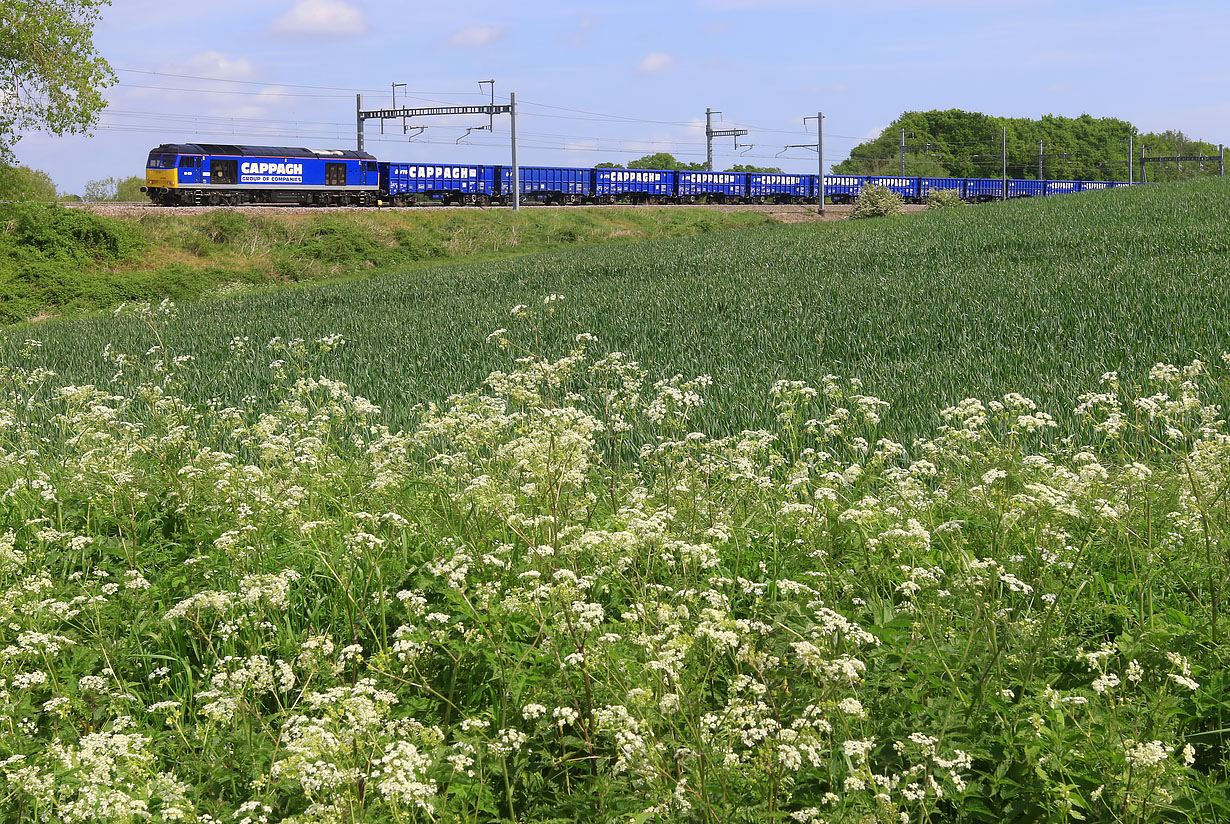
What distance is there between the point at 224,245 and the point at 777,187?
42.7 metres

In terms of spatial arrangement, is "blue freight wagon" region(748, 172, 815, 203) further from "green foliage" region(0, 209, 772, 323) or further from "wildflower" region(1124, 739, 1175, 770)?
"wildflower" region(1124, 739, 1175, 770)

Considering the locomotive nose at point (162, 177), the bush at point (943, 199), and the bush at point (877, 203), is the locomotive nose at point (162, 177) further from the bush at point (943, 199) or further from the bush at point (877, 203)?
the bush at point (943, 199)

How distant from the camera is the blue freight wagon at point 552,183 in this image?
55.3 meters

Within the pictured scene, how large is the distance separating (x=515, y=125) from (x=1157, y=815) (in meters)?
50.1

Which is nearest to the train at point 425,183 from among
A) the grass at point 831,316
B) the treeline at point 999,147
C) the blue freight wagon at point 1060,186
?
the blue freight wagon at point 1060,186

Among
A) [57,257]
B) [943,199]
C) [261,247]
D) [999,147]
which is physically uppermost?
[999,147]

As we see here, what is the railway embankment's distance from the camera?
30953 mm

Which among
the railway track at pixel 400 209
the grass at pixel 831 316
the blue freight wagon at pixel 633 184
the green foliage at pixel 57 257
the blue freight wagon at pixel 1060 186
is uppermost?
the blue freight wagon at pixel 1060 186

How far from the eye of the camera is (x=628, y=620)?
327 cm

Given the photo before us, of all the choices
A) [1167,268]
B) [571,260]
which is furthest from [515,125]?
[1167,268]

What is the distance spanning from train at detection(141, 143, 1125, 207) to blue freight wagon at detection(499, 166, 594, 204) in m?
0.07

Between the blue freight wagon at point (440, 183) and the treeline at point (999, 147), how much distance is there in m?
89.3

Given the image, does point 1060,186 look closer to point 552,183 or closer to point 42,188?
point 552,183

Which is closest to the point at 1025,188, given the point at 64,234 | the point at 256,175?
the point at 256,175
